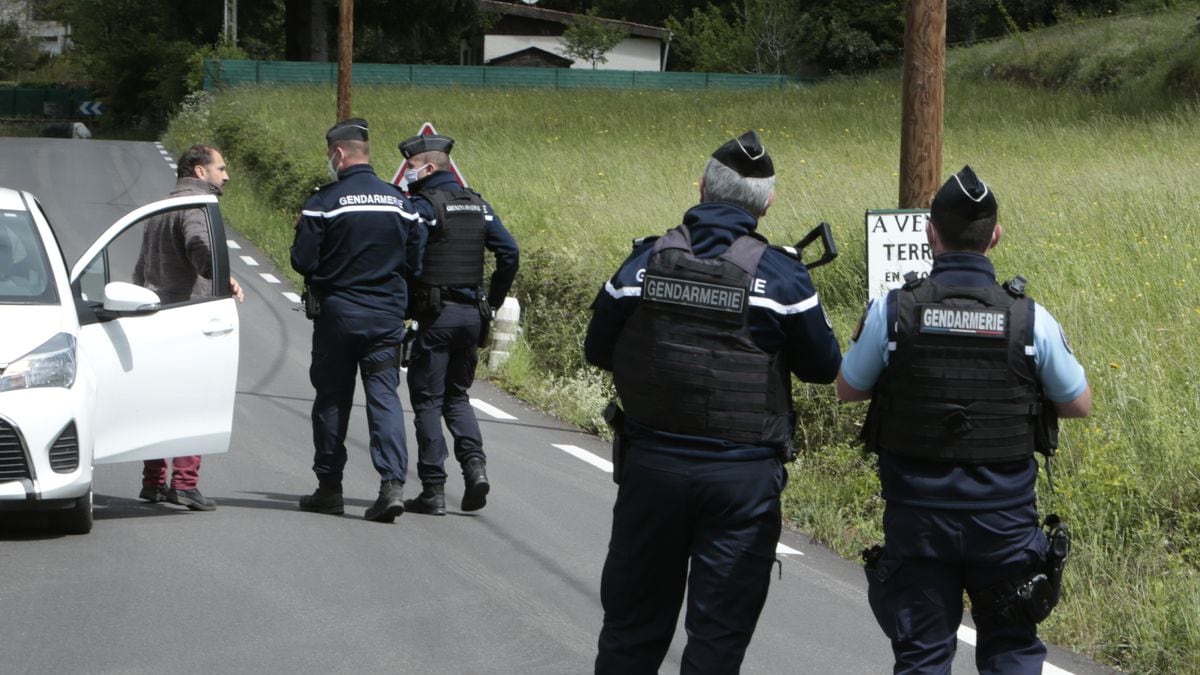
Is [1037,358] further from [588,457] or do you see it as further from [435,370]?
[588,457]

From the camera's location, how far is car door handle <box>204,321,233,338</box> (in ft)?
24.7

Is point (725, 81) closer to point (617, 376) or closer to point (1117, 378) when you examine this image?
point (1117, 378)

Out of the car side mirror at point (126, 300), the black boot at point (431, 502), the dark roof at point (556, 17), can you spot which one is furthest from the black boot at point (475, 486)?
the dark roof at point (556, 17)

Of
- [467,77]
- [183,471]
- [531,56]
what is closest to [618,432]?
[183,471]

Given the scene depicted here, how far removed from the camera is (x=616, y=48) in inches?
3019

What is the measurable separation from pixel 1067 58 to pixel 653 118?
1239 cm

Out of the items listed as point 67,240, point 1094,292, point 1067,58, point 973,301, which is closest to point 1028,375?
point 973,301

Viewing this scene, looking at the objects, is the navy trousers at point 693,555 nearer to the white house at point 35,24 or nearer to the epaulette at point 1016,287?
the epaulette at point 1016,287

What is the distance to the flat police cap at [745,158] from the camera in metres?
4.35

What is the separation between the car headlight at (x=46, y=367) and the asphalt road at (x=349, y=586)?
2.46 ft

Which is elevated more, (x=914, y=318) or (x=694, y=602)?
(x=914, y=318)

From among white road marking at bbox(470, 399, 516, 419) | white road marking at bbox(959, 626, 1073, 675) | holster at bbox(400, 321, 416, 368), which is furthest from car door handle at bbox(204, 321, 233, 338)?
white road marking at bbox(470, 399, 516, 419)

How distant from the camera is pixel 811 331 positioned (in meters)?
4.25

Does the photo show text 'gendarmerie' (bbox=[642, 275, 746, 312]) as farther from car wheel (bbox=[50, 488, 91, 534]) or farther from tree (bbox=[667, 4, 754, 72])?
tree (bbox=[667, 4, 754, 72])
